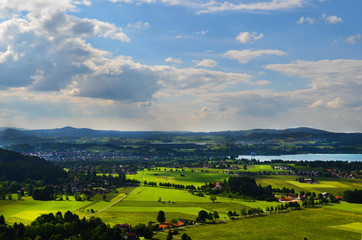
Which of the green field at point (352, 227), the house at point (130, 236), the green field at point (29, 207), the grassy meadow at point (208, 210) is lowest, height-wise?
the green field at point (29, 207)

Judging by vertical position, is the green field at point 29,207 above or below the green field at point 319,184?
below

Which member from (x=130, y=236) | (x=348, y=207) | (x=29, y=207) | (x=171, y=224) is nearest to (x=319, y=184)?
(x=348, y=207)

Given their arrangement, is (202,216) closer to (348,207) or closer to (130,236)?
(130,236)

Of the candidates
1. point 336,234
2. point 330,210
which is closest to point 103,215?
point 336,234

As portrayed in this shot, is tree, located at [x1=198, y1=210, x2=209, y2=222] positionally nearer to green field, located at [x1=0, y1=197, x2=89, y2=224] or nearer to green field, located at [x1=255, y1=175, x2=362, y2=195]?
green field, located at [x1=0, y1=197, x2=89, y2=224]

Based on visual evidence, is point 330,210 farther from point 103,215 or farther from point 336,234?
point 103,215

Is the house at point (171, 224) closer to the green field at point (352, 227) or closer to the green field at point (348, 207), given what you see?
the green field at point (352, 227)

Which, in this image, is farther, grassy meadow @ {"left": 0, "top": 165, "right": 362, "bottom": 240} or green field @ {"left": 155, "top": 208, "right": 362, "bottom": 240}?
grassy meadow @ {"left": 0, "top": 165, "right": 362, "bottom": 240}

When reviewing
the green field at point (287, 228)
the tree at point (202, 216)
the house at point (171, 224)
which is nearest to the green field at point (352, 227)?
the green field at point (287, 228)

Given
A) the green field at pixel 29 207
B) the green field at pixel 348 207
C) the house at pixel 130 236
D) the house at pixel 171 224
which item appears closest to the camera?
the house at pixel 130 236

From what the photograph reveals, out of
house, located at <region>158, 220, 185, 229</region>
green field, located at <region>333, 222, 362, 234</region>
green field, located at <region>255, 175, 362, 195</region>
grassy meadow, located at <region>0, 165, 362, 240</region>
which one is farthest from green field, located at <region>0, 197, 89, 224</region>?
green field, located at <region>255, 175, 362, 195</region>

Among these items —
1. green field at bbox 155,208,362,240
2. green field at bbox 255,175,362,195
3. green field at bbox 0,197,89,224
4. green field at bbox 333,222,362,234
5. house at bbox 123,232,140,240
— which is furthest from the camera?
green field at bbox 255,175,362,195

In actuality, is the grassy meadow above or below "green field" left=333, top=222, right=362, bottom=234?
below
